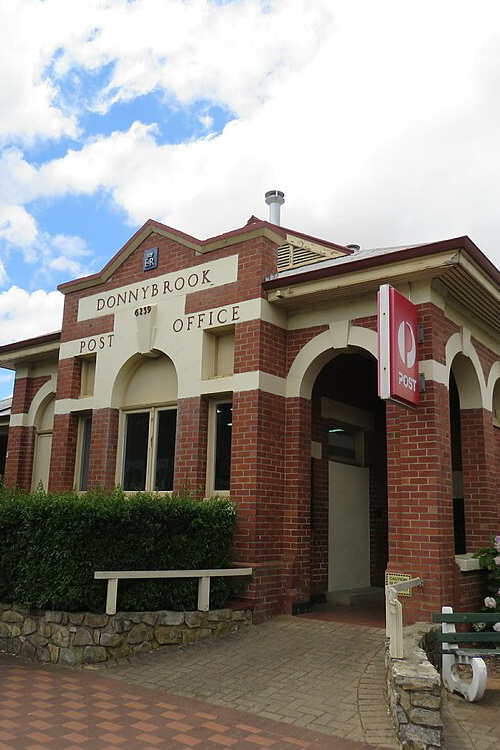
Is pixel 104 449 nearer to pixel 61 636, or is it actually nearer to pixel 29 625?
pixel 29 625

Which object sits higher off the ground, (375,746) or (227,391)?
(227,391)

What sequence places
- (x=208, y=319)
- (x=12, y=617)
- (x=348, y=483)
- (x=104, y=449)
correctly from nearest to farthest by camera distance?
(x=12, y=617)
(x=208, y=319)
(x=104, y=449)
(x=348, y=483)

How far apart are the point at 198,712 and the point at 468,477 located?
5.41m

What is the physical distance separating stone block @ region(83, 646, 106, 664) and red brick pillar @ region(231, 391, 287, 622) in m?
2.06

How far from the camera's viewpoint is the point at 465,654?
6.22m

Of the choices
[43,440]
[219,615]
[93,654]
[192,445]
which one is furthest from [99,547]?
[43,440]

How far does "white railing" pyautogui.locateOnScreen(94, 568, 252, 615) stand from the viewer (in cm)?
711

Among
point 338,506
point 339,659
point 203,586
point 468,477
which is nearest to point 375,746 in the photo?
point 339,659

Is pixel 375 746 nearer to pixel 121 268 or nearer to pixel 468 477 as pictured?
pixel 468 477

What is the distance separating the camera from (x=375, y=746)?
190 inches

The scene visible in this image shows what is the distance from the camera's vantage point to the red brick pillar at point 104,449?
10.6m

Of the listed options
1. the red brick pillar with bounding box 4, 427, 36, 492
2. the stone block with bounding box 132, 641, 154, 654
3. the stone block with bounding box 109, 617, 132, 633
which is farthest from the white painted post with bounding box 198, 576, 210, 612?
the red brick pillar with bounding box 4, 427, 36, 492

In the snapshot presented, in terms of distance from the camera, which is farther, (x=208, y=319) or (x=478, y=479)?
(x=208, y=319)

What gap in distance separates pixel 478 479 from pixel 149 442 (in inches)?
193
